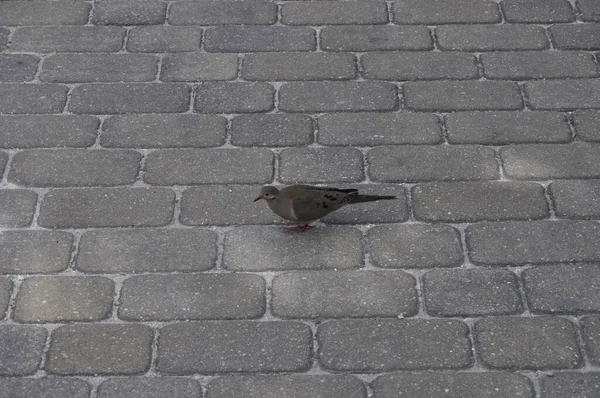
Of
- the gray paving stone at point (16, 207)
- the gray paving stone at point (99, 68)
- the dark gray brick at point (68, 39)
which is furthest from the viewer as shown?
the dark gray brick at point (68, 39)

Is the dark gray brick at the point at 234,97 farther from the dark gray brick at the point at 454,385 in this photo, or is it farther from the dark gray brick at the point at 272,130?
the dark gray brick at the point at 454,385

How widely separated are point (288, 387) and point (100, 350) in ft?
2.42

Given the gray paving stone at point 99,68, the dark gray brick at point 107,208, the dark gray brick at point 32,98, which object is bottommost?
the dark gray brick at point 32,98

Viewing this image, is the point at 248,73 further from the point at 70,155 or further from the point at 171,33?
the point at 70,155

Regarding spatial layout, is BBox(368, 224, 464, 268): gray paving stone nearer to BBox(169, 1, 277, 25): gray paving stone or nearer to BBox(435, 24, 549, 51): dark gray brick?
BBox(435, 24, 549, 51): dark gray brick

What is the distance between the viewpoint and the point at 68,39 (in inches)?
224

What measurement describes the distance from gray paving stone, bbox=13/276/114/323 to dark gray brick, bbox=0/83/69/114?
1.22 metres

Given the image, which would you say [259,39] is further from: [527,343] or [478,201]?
[527,343]

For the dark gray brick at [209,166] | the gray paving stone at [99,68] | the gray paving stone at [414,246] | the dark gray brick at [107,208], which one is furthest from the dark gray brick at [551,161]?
the gray paving stone at [99,68]

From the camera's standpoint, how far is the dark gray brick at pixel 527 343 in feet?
12.9

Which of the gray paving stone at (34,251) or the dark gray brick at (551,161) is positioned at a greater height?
the dark gray brick at (551,161)

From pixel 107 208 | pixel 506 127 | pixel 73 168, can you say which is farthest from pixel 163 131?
pixel 506 127

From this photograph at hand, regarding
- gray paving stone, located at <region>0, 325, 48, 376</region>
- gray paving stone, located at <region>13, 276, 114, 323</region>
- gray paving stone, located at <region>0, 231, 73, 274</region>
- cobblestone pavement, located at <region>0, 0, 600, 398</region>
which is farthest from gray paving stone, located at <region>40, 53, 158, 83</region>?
gray paving stone, located at <region>0, 325, 48, 376</region>

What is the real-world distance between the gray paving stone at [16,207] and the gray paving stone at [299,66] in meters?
1.34
